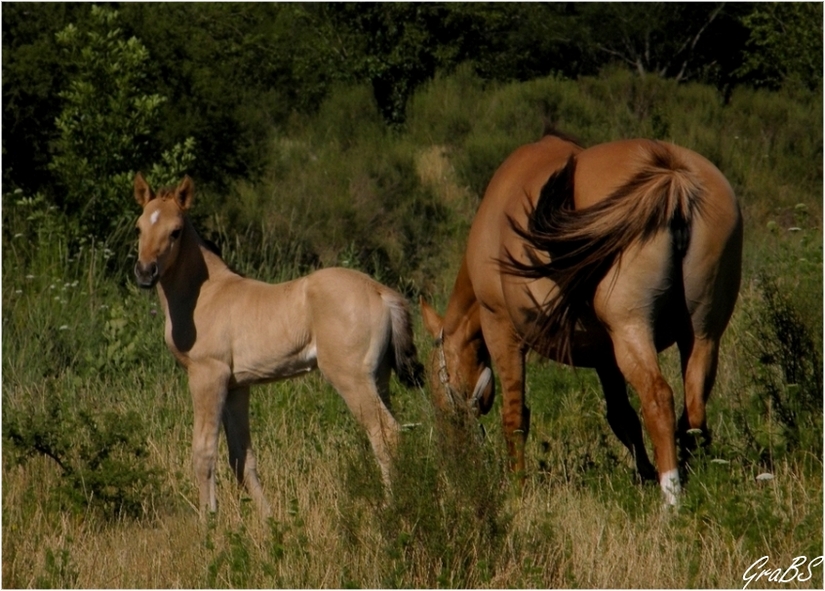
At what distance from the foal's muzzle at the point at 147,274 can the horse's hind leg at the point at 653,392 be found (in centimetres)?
234

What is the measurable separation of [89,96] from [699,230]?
8.40 m

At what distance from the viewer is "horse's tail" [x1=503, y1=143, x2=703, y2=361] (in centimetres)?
534

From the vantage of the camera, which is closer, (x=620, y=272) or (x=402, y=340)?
(x=620, y=272)

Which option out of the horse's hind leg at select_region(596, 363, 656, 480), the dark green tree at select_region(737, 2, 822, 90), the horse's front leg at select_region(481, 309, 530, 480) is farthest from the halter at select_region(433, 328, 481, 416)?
the dark green tree at select_region(737, 2, 822, 90)

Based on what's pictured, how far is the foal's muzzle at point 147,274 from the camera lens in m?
6.05

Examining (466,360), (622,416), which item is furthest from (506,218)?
(622,416)

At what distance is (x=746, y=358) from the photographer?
7.63m

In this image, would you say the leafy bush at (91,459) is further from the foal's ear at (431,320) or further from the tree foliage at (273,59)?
the tree foliage at (273,59)

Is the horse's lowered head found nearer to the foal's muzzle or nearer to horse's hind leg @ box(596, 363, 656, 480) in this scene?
horse's hind leg @ box(596, 363, 656, 480)

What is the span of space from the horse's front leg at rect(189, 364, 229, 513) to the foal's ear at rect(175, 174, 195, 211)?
2.99ft

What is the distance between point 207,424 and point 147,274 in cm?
82

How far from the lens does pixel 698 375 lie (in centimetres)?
555
